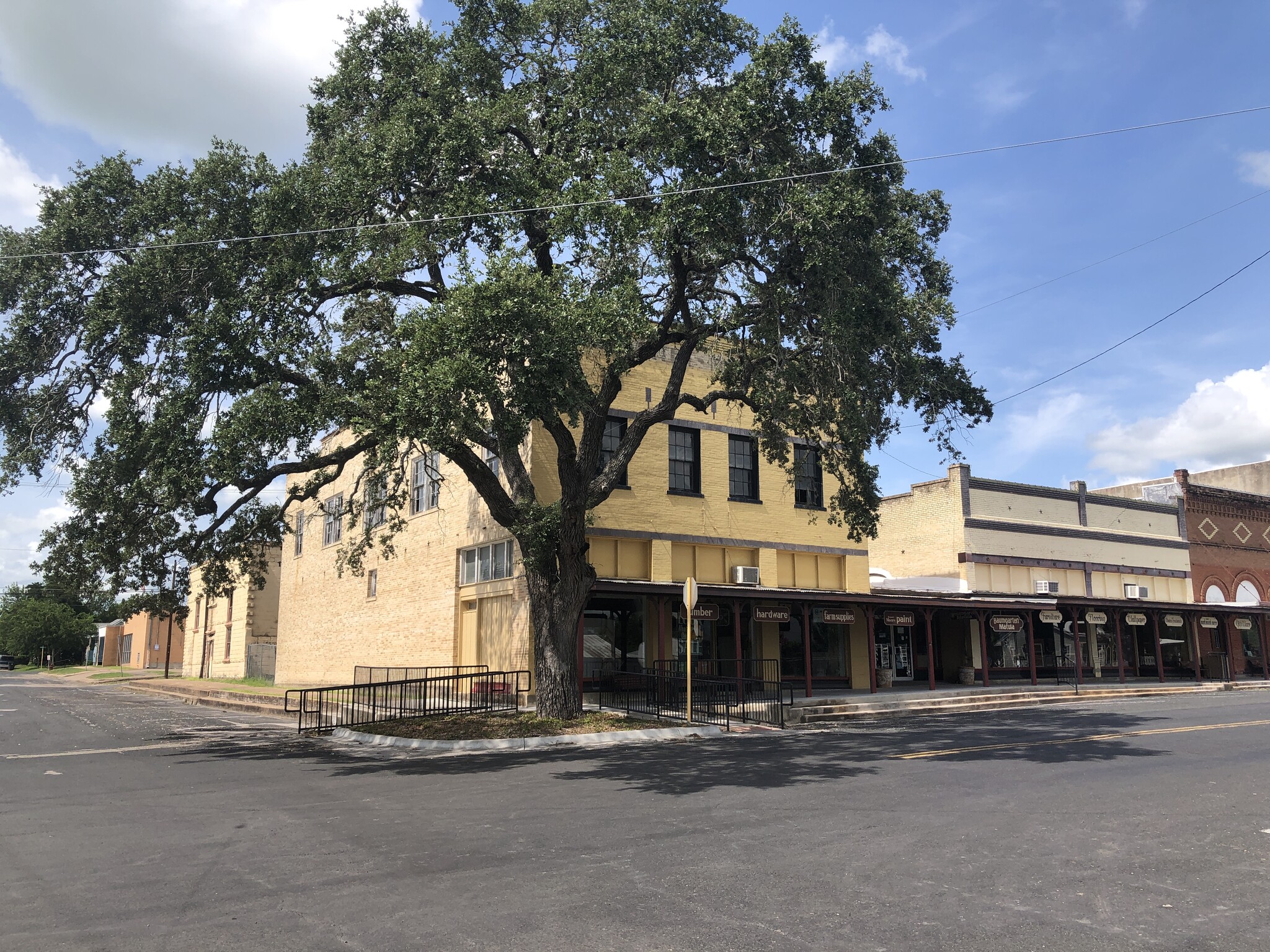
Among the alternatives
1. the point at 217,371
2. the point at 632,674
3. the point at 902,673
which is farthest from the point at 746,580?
the point at 217,371

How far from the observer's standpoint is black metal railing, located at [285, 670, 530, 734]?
21000 millimetres

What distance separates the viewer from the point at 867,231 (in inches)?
655

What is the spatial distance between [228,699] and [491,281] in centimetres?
2432

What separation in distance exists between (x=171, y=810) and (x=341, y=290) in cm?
1045

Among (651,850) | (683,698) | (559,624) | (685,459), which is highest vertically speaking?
(685,459)

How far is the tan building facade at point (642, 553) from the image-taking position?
968 inches

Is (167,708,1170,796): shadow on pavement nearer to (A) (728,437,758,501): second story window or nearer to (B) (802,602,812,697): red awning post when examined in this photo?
(B) (802,602,812,697): red awning post

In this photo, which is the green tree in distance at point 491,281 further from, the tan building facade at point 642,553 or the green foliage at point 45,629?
the green foliage at point 45,629

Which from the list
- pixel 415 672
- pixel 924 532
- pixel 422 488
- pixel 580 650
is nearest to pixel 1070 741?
pixel 580 650

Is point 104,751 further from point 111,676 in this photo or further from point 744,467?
point 111,676

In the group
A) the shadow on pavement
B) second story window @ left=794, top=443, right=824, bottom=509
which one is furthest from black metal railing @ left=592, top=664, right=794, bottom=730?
second story window @ left=794, top=443, right=824, bottom=509

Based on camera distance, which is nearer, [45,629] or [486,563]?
[486,563]

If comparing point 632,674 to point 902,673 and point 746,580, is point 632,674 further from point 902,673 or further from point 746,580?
point 902,673

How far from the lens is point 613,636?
24688 mm
